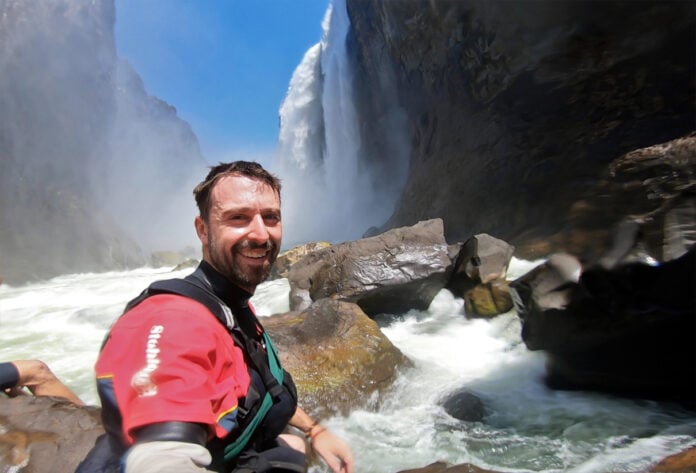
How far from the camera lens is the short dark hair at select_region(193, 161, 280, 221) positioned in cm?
150

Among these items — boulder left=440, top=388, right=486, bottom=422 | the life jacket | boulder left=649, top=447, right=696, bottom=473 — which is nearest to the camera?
the life jacket

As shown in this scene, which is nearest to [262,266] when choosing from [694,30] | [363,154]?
[694,30]

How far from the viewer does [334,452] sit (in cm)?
175

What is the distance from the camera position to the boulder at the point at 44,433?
7.42ft

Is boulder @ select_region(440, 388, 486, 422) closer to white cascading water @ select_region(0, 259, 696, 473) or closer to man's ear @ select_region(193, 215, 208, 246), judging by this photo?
white cascading water @ select_region(0, 259, 696, 473)

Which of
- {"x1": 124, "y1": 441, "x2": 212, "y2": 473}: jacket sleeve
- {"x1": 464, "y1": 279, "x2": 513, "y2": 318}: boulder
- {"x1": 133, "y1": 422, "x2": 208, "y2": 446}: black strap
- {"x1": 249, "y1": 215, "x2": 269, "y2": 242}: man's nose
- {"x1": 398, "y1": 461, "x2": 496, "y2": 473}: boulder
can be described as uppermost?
{"x1": 249, "y1": 215, "x2": 269, "y2": 242}: man's nose

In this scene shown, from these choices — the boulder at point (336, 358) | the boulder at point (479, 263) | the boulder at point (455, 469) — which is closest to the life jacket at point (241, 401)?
the boulder at point (455, 469)

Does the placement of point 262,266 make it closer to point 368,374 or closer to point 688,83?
point 368,374

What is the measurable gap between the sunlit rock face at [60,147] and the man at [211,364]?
802 inches

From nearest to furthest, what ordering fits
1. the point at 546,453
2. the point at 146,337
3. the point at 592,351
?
the point at 146,337
the point at 546,453
the point at 592,351

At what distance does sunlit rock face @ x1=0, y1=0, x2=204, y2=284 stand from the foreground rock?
2044 centimetres

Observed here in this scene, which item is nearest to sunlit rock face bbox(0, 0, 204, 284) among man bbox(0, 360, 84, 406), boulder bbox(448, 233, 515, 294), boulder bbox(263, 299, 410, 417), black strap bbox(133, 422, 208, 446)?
man bbox(0, 360, 84, 406)

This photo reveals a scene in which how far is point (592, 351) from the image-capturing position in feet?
12.3

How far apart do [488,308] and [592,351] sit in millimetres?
2383
